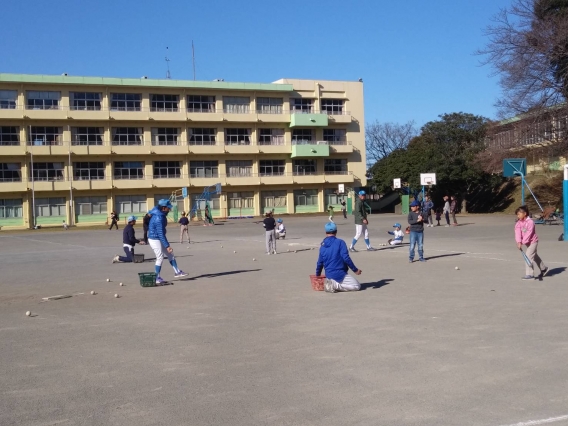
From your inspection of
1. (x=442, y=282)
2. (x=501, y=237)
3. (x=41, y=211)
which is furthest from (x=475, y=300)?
(x=41, y=211)

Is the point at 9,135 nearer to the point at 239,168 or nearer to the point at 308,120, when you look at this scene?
the point at 239,168

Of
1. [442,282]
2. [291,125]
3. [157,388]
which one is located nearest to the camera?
[157,388]

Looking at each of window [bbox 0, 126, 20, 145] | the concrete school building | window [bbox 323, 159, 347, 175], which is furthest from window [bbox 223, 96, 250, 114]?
window [bbox 0, 126, 20, 145]

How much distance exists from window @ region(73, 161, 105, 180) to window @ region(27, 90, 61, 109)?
6.70m

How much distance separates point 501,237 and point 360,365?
888 inches

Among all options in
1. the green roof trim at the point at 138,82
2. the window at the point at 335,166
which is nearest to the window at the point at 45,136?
the green roof trim at the point at 138,82

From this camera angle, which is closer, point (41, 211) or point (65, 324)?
point (65, 324)

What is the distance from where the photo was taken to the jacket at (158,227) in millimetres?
15023

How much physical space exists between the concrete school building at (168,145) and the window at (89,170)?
0.11m

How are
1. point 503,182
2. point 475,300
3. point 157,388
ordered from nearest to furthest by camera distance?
point 157,388 → point 475,300 → point 503,182

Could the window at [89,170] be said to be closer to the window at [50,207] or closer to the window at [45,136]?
the window at [50,207]

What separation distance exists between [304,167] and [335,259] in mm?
67514

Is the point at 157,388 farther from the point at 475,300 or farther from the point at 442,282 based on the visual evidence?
the point at 442,282

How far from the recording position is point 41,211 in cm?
6888
